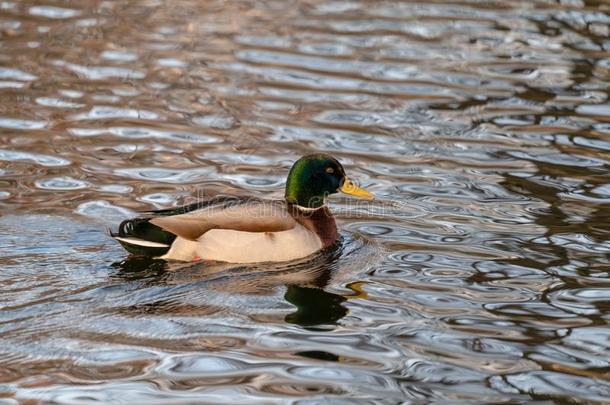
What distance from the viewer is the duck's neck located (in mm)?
Answer: 8133

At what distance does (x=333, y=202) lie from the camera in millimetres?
9352

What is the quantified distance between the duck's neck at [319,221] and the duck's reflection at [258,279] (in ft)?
0.85

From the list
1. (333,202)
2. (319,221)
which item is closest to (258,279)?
(319,221)

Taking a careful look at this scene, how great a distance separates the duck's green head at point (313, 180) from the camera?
8.17m

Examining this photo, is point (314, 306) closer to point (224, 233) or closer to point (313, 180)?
point (224, 233)

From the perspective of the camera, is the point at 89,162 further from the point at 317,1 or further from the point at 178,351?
the point at 317,1

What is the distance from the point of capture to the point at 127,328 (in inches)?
254

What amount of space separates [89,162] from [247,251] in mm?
2637

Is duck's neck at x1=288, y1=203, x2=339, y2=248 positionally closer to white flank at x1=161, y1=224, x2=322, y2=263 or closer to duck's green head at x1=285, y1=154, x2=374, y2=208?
duck's green head at x1=285, y1=154, x2=374, y2=208

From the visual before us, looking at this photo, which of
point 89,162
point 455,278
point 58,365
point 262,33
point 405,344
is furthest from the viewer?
point 262,33

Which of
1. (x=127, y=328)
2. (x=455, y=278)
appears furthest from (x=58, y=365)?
(x=455, y=278)

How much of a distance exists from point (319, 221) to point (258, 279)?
35.0 inches

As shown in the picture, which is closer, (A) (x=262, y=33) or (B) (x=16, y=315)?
(B) (x=16, y=315)

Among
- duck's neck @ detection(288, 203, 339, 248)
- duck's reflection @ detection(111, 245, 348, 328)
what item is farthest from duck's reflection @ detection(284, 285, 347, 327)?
duck's neck @ detection(288, 203, 339, 248)
